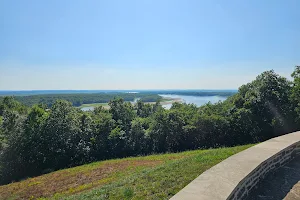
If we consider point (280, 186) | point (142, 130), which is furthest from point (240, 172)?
A: point (142, 130)

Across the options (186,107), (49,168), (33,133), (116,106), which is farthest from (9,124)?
(186,107)

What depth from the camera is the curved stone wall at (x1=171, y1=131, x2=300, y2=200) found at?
2.98m

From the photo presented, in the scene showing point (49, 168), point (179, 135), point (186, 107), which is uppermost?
point (186, 107)

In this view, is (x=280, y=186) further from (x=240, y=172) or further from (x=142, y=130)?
(x=142, y=130)

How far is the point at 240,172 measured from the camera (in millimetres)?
3670

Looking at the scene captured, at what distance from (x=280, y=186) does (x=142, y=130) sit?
74.1ft

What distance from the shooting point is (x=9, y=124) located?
2453 centimetres

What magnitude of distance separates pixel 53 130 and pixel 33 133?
2.13m

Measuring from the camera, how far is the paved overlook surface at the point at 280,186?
152 inches

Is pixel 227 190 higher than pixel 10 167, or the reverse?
pixel 227 190

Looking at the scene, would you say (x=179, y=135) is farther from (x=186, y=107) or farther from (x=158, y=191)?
(x=158, y=191)

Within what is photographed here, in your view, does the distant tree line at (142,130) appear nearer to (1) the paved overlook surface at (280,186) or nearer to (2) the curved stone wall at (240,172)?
(2) the curved stone wall at (240,172)

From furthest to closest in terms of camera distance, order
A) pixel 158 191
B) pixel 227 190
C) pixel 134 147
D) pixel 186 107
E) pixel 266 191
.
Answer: pixel 186 107
pixel 134 147
pixel 158 191
pixel 266 191
pixel 227 190

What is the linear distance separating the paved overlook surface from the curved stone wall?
0.41 feet
